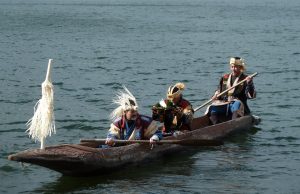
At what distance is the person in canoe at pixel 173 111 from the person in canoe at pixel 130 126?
1.46 metres

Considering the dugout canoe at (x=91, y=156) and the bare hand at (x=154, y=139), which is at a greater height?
the bare hand at (x=154, y=139)

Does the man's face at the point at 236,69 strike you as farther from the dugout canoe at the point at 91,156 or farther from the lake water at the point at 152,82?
the dugout canoe at the point at 91,156

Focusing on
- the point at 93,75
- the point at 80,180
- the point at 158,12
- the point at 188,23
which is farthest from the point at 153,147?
the point at 158,12

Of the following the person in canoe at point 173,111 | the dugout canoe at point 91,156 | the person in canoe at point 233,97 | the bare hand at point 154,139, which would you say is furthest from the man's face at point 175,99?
the person in canoe at point 233,97

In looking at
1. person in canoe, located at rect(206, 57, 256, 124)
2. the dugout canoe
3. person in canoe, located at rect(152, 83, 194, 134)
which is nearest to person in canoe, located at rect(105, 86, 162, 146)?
the dugout canoe

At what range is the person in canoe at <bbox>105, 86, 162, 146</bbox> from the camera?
52.5 ft

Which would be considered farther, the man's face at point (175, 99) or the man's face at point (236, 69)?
the man's face at point (236, 69)

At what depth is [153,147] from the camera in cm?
1708

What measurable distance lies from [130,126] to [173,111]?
196 centimetres

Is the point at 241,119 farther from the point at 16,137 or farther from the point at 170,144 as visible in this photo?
the point at 16,137

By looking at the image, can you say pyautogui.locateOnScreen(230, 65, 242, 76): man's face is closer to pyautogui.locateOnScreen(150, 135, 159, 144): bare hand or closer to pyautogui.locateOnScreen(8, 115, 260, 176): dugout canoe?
pyautogui.locateOnScreen(8, 115, 260, 176): dugout canoe

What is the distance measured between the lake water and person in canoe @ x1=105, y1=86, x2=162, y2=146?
0.82 metres

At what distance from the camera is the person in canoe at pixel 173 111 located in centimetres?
1788

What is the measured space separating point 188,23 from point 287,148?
151ft
